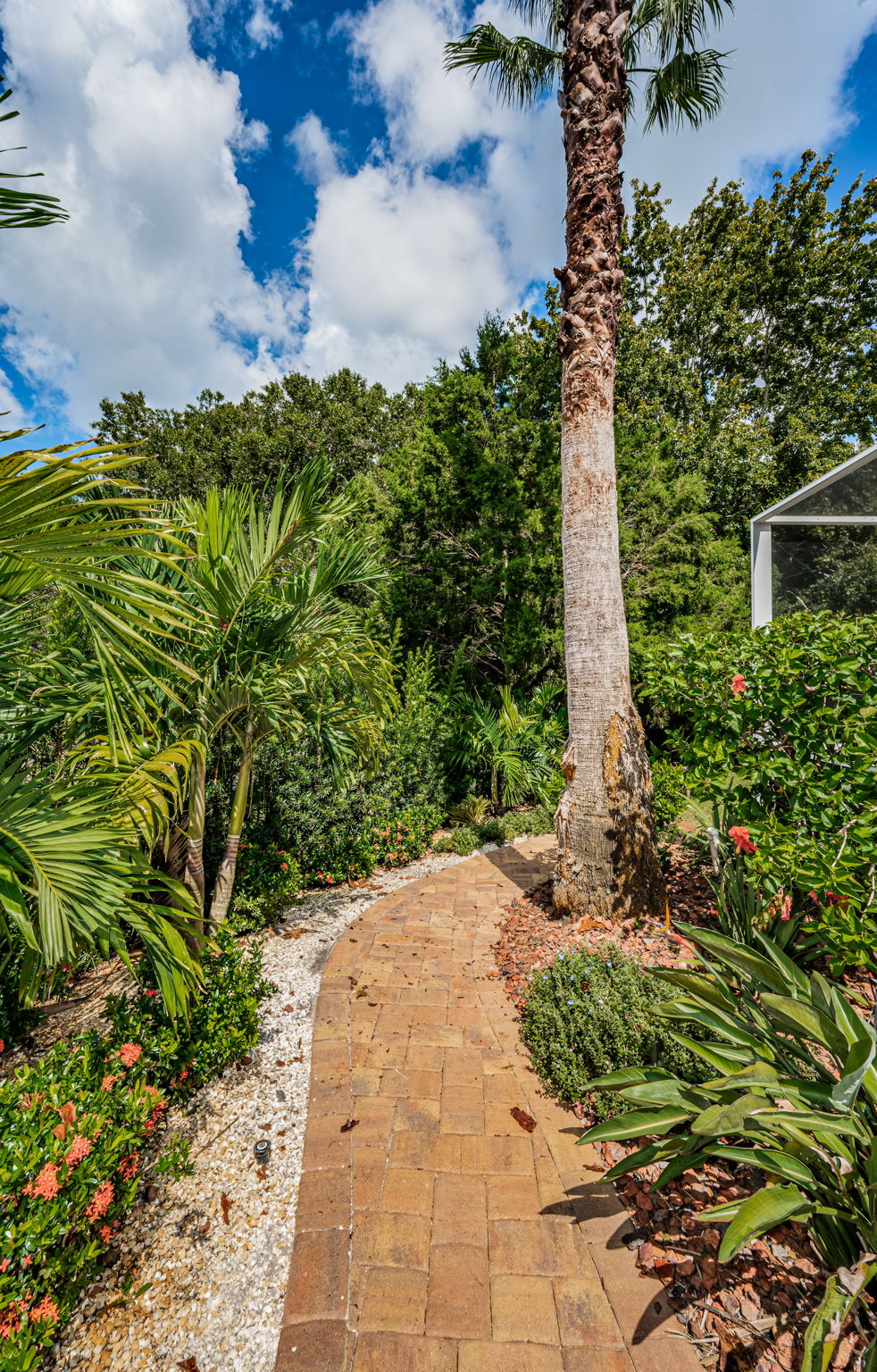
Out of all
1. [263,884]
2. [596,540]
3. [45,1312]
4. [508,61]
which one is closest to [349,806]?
[263,884]

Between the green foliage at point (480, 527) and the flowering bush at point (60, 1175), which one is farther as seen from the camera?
the green foliage at point (480, 527)

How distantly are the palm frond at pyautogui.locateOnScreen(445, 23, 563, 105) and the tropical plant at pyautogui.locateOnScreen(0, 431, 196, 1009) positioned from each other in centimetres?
653

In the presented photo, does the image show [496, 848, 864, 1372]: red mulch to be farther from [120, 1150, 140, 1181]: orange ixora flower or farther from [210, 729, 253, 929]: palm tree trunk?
[210, 729, 253, 929]: palm tree trunk

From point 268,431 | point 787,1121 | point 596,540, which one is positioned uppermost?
point 268,431

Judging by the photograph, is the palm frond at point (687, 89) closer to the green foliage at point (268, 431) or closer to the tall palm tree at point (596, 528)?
the tall palm tree at point (596, 528)

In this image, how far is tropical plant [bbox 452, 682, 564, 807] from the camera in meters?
6.78

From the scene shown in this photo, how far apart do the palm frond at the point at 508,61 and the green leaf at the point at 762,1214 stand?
850 cm

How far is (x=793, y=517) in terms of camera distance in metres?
5.14

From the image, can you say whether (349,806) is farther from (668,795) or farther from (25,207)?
(25,207)

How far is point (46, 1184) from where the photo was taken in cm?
144

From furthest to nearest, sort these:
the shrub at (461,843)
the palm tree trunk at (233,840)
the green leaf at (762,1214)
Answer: the shrub at (461,843)
the palm tree trunk at (233,840)
the green leaf at (762,1214)

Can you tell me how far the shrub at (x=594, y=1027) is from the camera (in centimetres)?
231

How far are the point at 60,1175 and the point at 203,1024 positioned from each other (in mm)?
900

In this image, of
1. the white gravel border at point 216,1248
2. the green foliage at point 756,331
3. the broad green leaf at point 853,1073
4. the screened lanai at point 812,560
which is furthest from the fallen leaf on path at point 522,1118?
the green foliage at point 756,331
